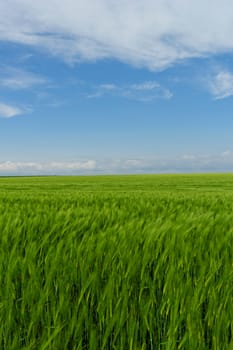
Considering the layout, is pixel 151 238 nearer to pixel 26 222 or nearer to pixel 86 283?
pixel 86 283

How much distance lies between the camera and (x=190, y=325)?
5.56 ft

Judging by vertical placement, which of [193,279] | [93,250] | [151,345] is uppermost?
[93,250]

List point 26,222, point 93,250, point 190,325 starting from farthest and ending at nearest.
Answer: point 26,222
point 93,250
point 190,325

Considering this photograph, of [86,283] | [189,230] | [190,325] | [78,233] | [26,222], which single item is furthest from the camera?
[26,222]

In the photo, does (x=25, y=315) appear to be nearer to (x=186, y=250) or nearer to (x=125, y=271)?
(x=125, y=271)

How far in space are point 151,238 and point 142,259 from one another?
17 centimetres

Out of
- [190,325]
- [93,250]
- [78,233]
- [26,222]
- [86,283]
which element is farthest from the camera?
[26,222]

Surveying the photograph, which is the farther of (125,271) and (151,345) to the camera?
(125,271)

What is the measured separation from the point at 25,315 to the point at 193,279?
85cm

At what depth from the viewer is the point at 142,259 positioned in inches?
79.4

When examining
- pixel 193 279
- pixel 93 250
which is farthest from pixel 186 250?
pixel 93 250

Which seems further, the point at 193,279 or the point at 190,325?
the point at 193,279

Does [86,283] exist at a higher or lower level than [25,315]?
higher

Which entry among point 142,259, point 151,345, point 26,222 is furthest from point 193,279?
point 26,222
